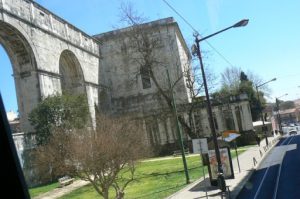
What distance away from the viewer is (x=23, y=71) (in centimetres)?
3650

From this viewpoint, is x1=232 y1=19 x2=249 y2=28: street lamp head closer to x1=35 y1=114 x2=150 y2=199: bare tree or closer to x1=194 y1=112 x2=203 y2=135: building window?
x1=35 y1=114 x2=150 y2=199: bare tree

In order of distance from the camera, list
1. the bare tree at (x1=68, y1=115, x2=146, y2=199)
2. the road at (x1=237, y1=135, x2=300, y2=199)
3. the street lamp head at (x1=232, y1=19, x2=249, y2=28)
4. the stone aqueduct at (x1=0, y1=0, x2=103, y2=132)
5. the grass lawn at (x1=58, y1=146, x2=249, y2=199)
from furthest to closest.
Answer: the stone aqueduct at (x1=0, y1=0, x2=103, y2=132)
the grass lawn at (x1=58, y1=146, x2=249, y2=199)
the bare tree at (x1=68, y1=115, x2=146, y2=199)
the road at (x1=237, y1=135, x2=300, y2=199)
the street lamp head at (x1=232, y1=19, x2=249, y2=28)

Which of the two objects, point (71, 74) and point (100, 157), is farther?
point (71, 74)

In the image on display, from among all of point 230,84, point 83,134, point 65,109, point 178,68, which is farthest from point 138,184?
point 230,84

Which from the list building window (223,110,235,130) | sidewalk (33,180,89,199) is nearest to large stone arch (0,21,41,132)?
sidewalk (33,180,89,199)

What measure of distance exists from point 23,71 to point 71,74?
38.6 ft

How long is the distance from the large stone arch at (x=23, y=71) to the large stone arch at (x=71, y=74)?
9.53 meters

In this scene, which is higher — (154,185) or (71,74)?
(71,74)

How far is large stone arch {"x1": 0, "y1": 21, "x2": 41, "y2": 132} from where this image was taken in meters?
35.1

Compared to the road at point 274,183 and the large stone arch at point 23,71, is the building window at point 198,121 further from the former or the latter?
the road at point 274,183

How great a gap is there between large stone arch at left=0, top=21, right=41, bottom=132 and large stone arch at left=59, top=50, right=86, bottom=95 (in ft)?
31.3

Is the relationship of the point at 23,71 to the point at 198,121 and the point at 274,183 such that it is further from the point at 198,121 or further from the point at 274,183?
the point at 198,121

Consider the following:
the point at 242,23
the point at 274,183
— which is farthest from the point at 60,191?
the point at 242,23

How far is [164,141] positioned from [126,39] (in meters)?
14.2
